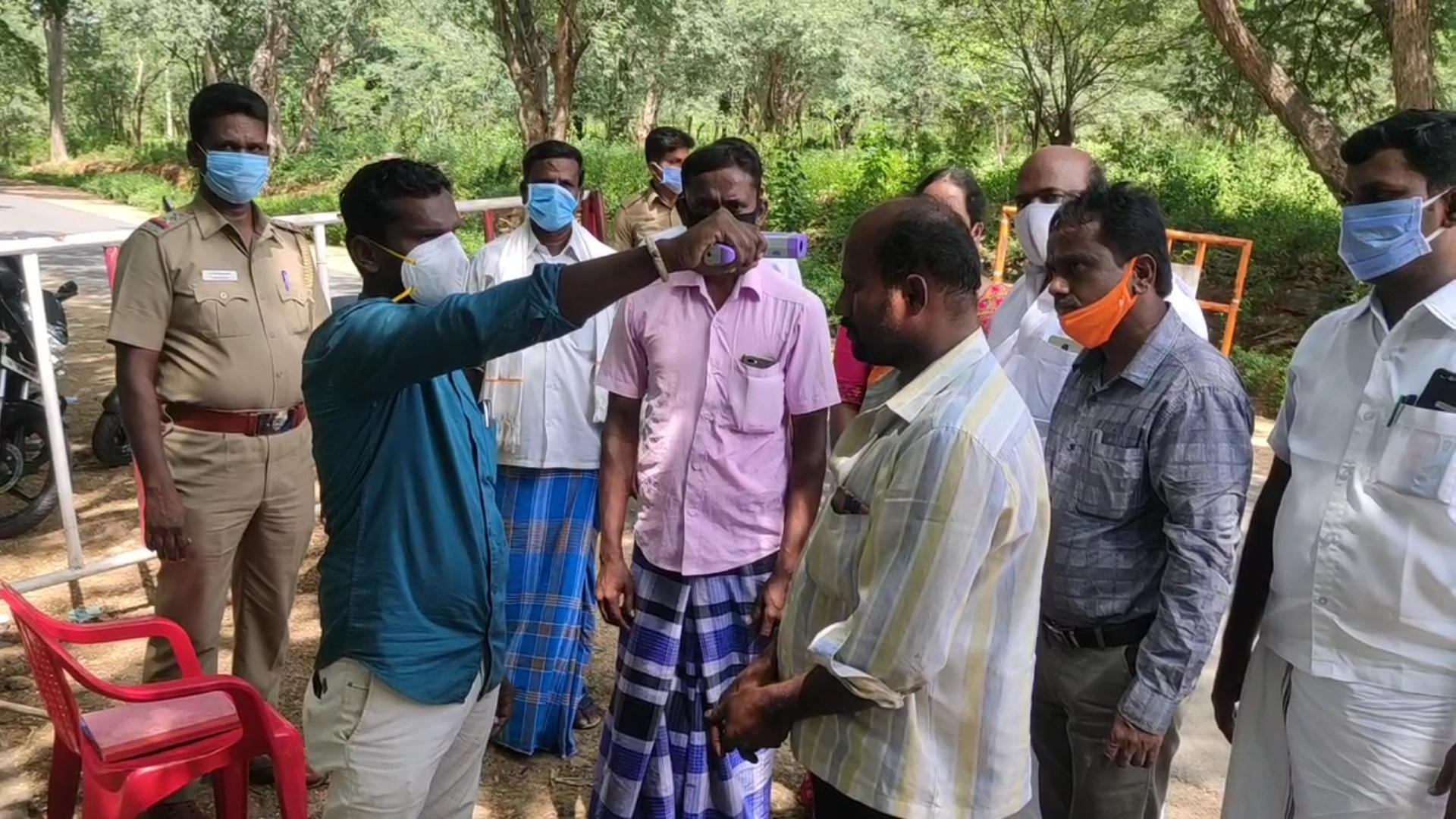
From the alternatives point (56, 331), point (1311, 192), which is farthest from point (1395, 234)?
point (1311, 192)

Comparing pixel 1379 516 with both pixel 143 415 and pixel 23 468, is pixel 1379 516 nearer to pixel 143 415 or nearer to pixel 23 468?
pixel 143 415

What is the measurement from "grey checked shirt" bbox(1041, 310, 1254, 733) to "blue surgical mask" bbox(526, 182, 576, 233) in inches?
74.7

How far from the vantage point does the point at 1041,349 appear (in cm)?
280

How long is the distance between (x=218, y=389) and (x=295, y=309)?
1.09 feet

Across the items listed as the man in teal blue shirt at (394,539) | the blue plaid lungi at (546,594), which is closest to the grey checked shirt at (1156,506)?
the man in teal blue shirt at (394,539)

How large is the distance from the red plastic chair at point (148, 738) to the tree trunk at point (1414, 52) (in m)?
8.75

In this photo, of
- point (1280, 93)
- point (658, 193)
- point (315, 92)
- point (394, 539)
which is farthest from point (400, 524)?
point (315, 92)

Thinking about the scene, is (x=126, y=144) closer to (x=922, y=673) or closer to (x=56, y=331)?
(x=56, y=331)

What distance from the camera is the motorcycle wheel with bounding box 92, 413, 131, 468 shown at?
6.36 m

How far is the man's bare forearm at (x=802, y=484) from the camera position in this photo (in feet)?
8.70

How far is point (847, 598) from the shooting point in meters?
1.67

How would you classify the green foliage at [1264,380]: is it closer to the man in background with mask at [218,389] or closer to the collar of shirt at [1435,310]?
the collar of shirt at [1435,310]

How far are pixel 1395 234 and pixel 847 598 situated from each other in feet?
3.97

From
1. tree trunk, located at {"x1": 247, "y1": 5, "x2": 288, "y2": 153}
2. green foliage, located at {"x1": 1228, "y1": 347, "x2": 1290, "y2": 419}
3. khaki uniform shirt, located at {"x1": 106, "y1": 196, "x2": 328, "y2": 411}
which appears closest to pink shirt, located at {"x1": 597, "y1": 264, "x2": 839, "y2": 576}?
khaki uniform shirt, located at {"x1": 106, "y1": 196, "x2": 328, "y2": 411}
